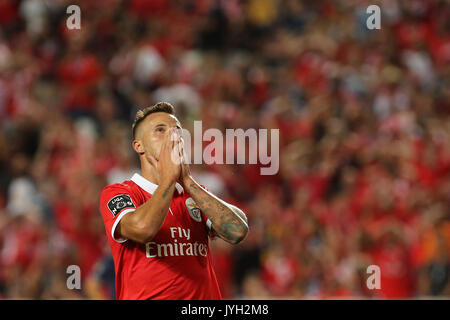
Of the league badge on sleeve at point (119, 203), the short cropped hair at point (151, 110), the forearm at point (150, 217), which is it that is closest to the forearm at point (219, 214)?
the forearm at point (150, 217)

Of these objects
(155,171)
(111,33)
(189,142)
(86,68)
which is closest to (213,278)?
(155,171)

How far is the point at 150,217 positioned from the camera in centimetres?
253

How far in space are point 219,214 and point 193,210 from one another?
0.26 metres

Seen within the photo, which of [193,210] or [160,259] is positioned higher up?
[193,210]

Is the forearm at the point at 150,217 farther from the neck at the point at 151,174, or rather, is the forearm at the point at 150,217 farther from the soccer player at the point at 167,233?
the neck at the point at 151,174

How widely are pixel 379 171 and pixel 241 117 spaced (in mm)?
1635

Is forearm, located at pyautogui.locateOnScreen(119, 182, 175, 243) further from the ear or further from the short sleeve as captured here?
the ear

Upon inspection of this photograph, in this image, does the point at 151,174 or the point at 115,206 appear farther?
the point at 151,174

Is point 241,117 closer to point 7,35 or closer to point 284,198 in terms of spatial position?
point 284,198

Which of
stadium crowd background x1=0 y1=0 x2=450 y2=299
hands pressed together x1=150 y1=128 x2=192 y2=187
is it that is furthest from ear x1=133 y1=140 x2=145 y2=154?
stadium crowd background x1=0 y1=0 x2=450 y2=299

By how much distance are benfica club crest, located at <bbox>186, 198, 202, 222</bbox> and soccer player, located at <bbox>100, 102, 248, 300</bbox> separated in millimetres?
15

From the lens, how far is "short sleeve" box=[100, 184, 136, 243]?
2688mm

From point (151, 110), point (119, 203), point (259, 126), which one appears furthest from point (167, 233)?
point (259, 126)

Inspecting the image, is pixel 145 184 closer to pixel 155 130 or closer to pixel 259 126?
pixel 155 130
